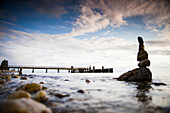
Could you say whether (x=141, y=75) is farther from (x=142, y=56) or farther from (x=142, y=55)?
(x=142, y=55)

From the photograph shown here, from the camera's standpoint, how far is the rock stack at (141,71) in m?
13.6

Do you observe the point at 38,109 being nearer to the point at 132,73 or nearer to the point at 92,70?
the point at 132,73

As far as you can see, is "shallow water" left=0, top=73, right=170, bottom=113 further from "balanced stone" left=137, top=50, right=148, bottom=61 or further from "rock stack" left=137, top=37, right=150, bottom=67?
"balanced stone" left=137, top=50, right=148, bottom=61

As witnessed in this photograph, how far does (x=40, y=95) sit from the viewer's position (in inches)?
153

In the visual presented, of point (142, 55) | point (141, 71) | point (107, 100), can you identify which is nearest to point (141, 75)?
point (141, 71)

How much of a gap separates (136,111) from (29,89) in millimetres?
5255

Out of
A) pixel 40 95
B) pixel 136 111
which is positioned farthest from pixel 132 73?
pixel 40 95

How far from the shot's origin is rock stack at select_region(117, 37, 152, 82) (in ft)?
44.5

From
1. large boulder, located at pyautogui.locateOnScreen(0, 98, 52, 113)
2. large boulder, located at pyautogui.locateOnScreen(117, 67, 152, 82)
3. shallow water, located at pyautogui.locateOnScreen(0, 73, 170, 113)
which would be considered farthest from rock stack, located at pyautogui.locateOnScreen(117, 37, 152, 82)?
large boulder, located at pyautogui.locateOnScreen(0, 98, 52, 113)

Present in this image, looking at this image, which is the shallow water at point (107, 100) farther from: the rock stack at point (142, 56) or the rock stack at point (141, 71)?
the rock stack at point (142, 56)

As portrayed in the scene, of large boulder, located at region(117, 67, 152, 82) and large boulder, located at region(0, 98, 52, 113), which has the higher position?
large boulder, located at region(0, 98, 52, 113)

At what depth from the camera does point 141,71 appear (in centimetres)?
1390

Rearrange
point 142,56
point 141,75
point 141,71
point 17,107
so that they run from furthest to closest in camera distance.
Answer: point 142,56, point 141,71, point 141,75, point 17,107

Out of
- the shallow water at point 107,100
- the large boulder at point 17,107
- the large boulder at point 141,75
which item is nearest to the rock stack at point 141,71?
the large boulder at point 141,75
